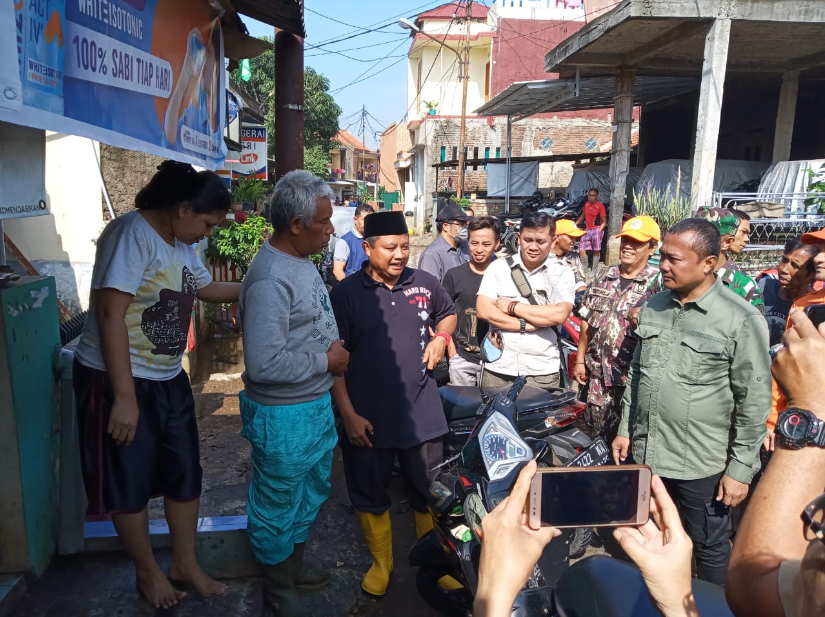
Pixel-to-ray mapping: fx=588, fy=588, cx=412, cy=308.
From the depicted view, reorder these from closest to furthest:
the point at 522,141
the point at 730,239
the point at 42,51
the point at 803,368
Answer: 1. the point at 803,368
2. the point at 42,51
3. the point at 730,239
4. the point at 522,141

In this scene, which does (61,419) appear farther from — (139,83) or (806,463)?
(806,463)

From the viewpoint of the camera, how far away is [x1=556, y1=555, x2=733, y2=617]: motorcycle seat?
147 centimetres

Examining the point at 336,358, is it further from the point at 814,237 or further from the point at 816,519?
the point at 814,237

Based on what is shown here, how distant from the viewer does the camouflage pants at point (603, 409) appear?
3.40 meters

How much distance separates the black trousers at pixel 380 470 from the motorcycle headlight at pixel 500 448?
0.63 meters

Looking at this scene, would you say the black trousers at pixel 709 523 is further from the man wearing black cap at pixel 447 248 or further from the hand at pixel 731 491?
the man wearing black cap at pixel 447 248

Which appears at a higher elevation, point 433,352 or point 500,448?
point 433,352

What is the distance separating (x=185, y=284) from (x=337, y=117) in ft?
101

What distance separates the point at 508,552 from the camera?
109cm

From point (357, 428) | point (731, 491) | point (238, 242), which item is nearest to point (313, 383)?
point (357, 428)

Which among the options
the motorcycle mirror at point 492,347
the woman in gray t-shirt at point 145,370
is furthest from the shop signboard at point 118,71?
the motorcycle mirror at point 492,347

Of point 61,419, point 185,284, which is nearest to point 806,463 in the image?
point 185,284

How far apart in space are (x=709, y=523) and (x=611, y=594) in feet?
4.59

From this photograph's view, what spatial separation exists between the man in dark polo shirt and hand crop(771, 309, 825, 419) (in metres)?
1.70
